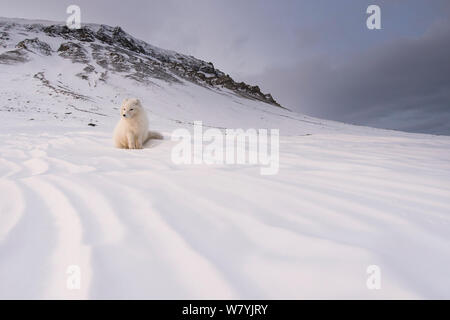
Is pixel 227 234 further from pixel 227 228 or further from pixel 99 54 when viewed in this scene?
pixel 99 54

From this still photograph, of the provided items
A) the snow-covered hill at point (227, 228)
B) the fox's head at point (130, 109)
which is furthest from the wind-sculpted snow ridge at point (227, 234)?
the fox's head at point (130, 109)

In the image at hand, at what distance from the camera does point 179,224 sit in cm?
111

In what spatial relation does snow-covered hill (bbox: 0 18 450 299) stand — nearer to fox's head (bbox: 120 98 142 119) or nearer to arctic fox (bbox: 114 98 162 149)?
arctic fox (bbox: 114 98 162 149)

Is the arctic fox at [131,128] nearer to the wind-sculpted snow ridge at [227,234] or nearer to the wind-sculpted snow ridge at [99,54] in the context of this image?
the wind-sculpted snow ridge at [227,234]

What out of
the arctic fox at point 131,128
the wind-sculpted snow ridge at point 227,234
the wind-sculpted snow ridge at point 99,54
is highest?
the wind-sculpted snow ridge at point 99,54

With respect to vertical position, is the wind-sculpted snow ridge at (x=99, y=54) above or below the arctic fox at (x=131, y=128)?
above

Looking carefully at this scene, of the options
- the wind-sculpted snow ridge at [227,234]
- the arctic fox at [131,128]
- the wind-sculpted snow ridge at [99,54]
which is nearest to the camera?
the wind-sculpted snow ridge at [227,234]

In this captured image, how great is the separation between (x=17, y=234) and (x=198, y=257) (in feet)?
2.78

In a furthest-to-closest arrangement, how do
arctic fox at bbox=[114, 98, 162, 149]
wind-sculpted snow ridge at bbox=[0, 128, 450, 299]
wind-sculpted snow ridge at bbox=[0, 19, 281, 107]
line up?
wind-sculpted snow ridge at bbox=[0, 19, 281, 107] → arctic fox at bbox=[114, 98, 162, 149] → wind-sculpted snow ridge at bbox=[0, 128, 450, 299]

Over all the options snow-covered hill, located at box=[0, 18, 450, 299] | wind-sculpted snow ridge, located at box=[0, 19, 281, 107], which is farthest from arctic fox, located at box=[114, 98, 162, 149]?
wind-sculpted snow ridge, located at box=[0, 19, 281, 107]

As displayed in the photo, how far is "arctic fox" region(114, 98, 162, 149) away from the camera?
3713 millimetres

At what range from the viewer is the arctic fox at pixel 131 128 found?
12.2 feet
